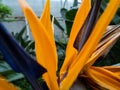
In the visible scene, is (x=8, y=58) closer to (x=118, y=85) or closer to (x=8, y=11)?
(x=118, y=85)

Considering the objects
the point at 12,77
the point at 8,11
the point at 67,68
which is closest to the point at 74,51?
the point at 67,68

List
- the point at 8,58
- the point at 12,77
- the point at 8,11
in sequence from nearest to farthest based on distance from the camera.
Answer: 1. the point at 8,58
2. the point at 12,77
3. the point at 8,11

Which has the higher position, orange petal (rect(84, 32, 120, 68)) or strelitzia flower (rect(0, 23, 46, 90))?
strelitzia flower (rect(0, 23, 46, 90))

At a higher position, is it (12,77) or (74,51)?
(74,51)

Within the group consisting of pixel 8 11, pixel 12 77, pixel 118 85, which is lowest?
pixel 8 11

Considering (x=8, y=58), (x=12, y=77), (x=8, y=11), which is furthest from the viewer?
(x=8, y=11)

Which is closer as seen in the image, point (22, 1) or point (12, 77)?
point (22, 1)

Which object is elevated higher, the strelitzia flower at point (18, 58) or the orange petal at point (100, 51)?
the strelitzia flower at point (18, 58)
